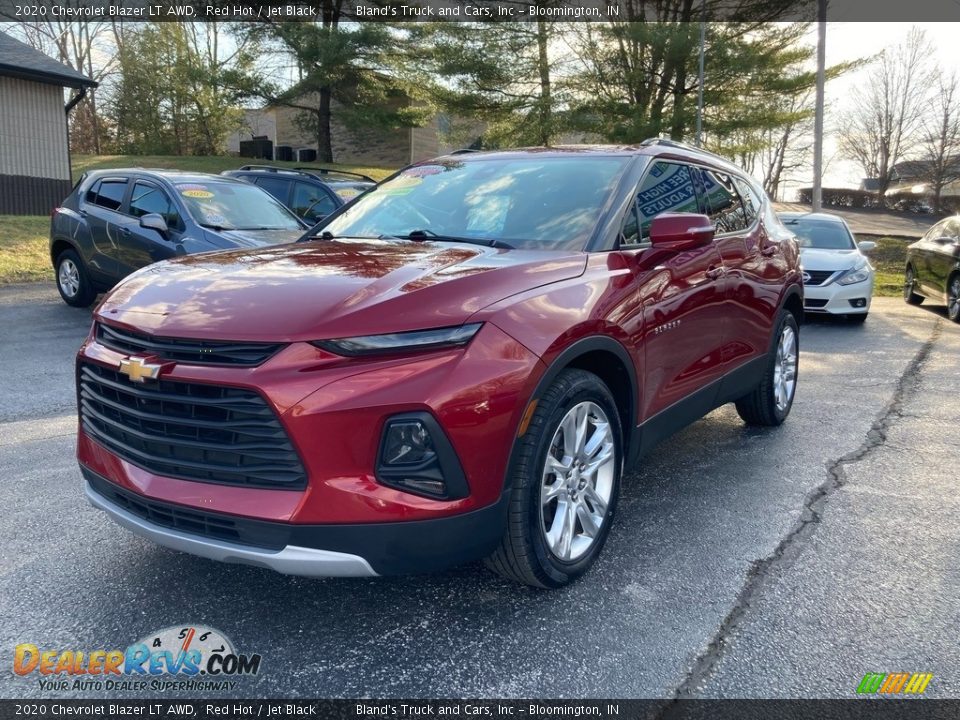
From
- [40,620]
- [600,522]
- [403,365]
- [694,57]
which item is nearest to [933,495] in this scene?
[600,522]

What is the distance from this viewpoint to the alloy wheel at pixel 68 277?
33.1 ft

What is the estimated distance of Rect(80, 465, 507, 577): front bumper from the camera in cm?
250

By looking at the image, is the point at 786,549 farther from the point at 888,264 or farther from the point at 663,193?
the point at 888,264

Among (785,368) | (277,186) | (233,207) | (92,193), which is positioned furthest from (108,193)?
(785,368)

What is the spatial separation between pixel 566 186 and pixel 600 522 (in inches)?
66.0

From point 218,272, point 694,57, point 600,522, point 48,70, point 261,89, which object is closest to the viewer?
point 218,272

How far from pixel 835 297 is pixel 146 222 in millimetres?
9019

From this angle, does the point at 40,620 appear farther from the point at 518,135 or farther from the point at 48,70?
the point at 518,135

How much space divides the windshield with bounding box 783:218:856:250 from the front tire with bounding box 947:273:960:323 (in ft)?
5.03

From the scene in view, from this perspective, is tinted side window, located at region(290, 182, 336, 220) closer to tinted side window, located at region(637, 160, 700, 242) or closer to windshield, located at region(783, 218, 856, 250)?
windshield, located at region(783, 218, 856, 250)

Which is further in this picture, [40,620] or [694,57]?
[694,57]

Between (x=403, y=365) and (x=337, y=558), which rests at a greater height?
(x=403, y=365)

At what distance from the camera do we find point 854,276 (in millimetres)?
11125

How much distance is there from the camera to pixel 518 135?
2488 cm
